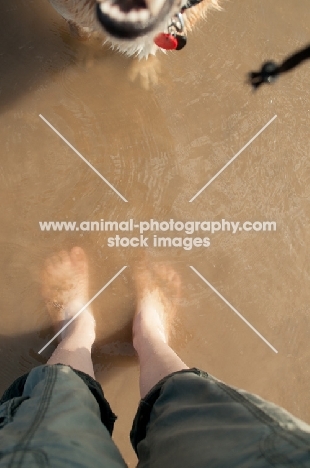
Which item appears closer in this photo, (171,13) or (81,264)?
(171,13)

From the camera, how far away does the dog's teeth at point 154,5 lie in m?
0.94

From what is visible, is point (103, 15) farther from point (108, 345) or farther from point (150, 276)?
point (108, 345)

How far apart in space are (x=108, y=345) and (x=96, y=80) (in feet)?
3.45

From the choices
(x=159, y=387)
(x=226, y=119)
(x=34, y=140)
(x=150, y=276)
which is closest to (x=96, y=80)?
(x=34, y=140)

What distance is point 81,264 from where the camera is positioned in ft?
5.13

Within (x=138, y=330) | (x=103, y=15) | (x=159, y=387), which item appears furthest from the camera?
(x=138, y=330)

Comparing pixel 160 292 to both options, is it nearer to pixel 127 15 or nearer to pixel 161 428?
pixel 161 428

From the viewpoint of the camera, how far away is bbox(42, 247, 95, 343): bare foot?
1.56 meters

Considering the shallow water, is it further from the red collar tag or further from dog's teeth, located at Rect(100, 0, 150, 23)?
dog's teeth, located at Rect(100, 0, 150, 23)

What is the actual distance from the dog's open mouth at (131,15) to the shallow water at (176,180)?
551 millimetres

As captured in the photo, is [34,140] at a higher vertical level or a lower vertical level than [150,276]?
higher

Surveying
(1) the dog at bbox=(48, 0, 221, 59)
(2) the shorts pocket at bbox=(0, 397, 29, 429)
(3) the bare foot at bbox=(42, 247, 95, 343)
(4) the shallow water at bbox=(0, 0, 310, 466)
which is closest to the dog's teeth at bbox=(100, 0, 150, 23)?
(1) the dog at bbox=(48, 0, 221, 59)

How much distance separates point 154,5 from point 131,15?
6 cm

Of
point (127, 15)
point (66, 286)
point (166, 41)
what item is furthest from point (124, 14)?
point (66, 286)
